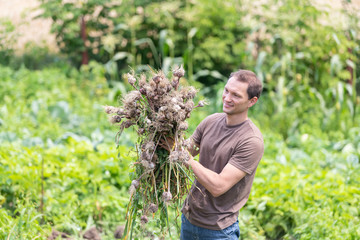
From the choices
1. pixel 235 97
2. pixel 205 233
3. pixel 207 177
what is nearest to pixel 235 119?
pixel 235 97

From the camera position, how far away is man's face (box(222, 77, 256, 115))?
7.45 feet

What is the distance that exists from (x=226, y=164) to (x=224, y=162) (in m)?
0.03

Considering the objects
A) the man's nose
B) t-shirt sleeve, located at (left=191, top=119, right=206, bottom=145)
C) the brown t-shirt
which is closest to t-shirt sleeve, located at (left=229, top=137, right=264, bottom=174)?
the brown t-shirt

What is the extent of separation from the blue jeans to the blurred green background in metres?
0.29

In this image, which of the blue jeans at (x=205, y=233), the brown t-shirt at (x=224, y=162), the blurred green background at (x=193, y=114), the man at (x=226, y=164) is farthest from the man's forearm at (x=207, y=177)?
the blurred green background at (x=193, y=114)

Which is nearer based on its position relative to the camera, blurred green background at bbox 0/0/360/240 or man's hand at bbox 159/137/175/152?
man's hand at bbox 159/137/175/152

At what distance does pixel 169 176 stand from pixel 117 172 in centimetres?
213

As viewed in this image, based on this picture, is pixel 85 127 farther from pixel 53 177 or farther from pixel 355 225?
pixel 355 225

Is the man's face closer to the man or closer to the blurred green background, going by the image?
the man

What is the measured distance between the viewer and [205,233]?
2.41m

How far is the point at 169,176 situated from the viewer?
216 centimetres

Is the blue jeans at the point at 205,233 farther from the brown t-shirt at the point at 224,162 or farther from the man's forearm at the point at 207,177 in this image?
the man's forearm at the point at 207,177

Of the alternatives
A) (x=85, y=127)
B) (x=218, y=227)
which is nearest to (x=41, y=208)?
(x=218, y=227)

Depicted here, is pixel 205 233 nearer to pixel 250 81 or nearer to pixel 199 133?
pixel 199 133
